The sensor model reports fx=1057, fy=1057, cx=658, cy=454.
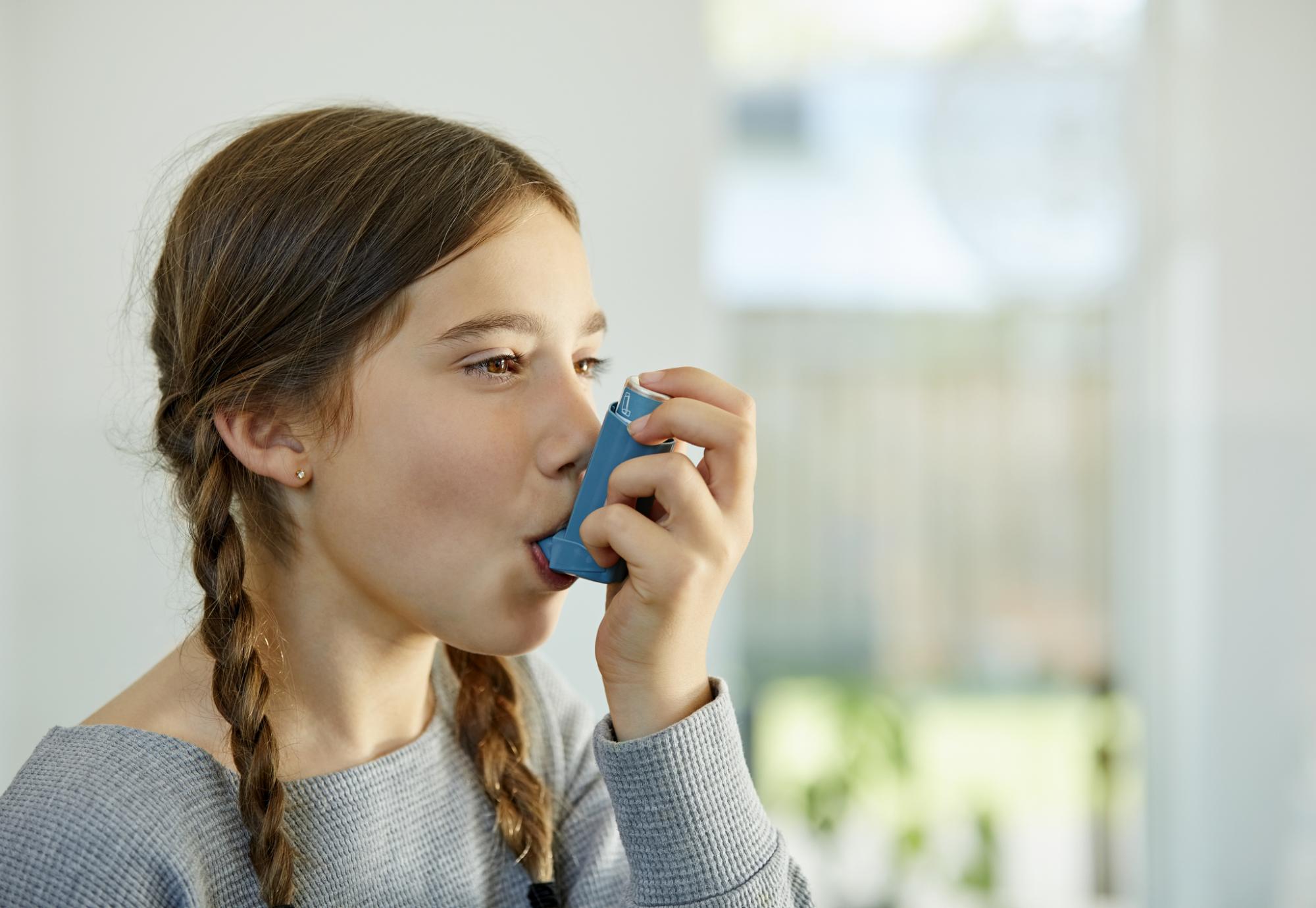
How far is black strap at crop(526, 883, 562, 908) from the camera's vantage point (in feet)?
3.22

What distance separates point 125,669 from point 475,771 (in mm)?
719

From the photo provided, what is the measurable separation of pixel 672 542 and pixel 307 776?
1.25 feet

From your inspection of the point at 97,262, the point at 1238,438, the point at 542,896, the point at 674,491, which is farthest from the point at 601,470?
the point at 1238,438

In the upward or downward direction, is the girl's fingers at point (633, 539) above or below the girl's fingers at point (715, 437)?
below

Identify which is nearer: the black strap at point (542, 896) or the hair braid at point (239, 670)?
the hair braid at point (239, 670)

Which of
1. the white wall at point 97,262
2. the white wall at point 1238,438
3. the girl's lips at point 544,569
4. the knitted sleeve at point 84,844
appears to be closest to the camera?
the knitted sleeve at point 84,844

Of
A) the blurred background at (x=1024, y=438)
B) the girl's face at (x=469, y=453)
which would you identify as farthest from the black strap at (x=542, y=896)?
the blurred background at (x=1024, y=438)

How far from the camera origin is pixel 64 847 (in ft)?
2.50

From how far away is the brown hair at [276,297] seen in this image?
83 cm

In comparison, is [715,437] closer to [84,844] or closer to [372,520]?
[372,520]

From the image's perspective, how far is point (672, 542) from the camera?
2.68ft

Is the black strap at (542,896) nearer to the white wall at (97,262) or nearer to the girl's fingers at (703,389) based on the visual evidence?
the girl's fingers at (703,389)

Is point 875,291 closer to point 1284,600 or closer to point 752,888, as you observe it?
point 1284,600

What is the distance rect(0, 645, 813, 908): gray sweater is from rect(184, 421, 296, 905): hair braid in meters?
0.03
